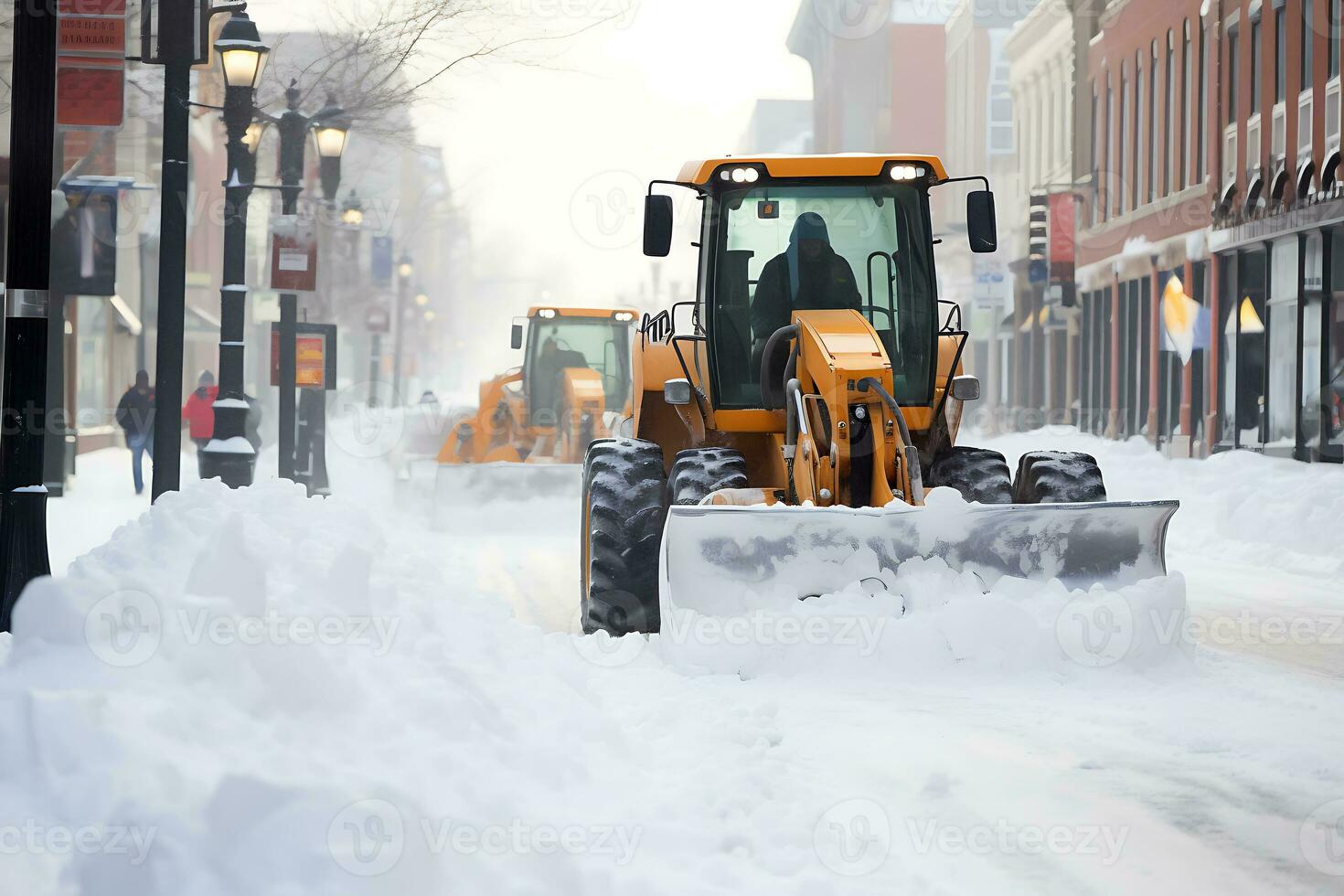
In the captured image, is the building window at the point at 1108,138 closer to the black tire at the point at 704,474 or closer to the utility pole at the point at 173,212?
the utility pole at the point at 173,212

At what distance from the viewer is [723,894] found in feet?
14.4

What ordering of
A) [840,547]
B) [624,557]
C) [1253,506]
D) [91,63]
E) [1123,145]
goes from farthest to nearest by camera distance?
[1123,145] → [1253,506] → [91,63] → [624,557] → [840,547]

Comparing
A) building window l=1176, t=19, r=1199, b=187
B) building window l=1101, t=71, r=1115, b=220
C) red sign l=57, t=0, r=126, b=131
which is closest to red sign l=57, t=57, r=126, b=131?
red sign l=57, t=0, r=126, b=131

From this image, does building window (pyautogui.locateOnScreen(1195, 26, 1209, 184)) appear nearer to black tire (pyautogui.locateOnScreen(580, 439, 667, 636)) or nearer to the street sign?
the street sign

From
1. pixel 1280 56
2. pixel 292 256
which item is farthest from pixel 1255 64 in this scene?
pixel 292 256

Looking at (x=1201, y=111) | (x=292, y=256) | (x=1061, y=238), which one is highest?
(x=1201, y=111)

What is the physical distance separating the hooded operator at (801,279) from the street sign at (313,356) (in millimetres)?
12028

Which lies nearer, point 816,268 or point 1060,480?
point 1060,480

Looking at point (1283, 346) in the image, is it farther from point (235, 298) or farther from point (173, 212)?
point (173, 212)

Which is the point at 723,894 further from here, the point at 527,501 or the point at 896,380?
the point at 527,501

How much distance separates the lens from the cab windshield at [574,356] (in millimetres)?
21547

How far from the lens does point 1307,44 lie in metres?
24.8

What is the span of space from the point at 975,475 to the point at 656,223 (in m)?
2.47

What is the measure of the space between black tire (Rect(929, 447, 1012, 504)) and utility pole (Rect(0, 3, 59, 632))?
5.24 m
